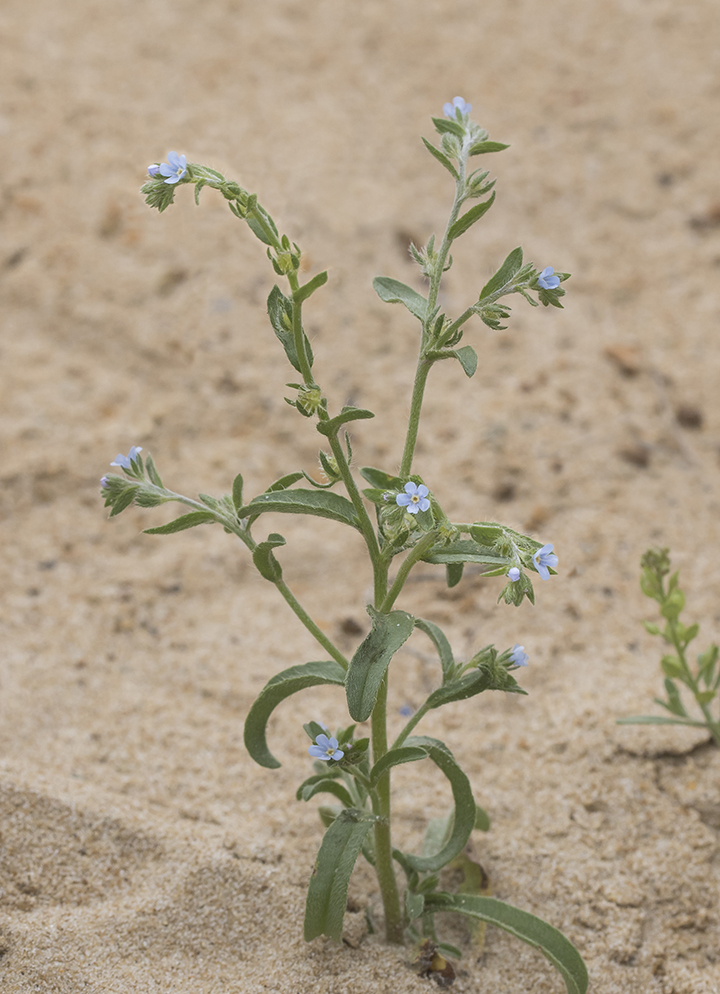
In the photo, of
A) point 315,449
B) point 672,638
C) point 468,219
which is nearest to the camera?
point 468,219

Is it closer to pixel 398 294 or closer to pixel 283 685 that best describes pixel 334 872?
pixel 283 685

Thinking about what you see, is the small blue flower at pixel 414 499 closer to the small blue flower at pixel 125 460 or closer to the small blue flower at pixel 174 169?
the small blue flower at pixel 125 460

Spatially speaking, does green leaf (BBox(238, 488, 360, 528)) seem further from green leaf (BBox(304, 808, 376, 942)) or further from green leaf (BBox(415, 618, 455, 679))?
green leaf (BBox(304, 808, 376, 942))

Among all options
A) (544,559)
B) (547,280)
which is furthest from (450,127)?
(544,559)

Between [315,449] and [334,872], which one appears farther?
[315,449]

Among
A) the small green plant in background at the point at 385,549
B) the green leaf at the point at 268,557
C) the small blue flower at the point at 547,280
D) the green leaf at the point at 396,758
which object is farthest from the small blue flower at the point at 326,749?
the small blue flower at the point at 547,280

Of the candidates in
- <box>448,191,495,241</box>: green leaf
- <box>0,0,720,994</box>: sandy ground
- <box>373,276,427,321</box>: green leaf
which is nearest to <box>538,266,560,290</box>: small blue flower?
<box>448,191,495,241</box>: green leaf

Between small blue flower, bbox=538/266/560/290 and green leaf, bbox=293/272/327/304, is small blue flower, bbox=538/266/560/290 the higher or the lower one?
the higher one
